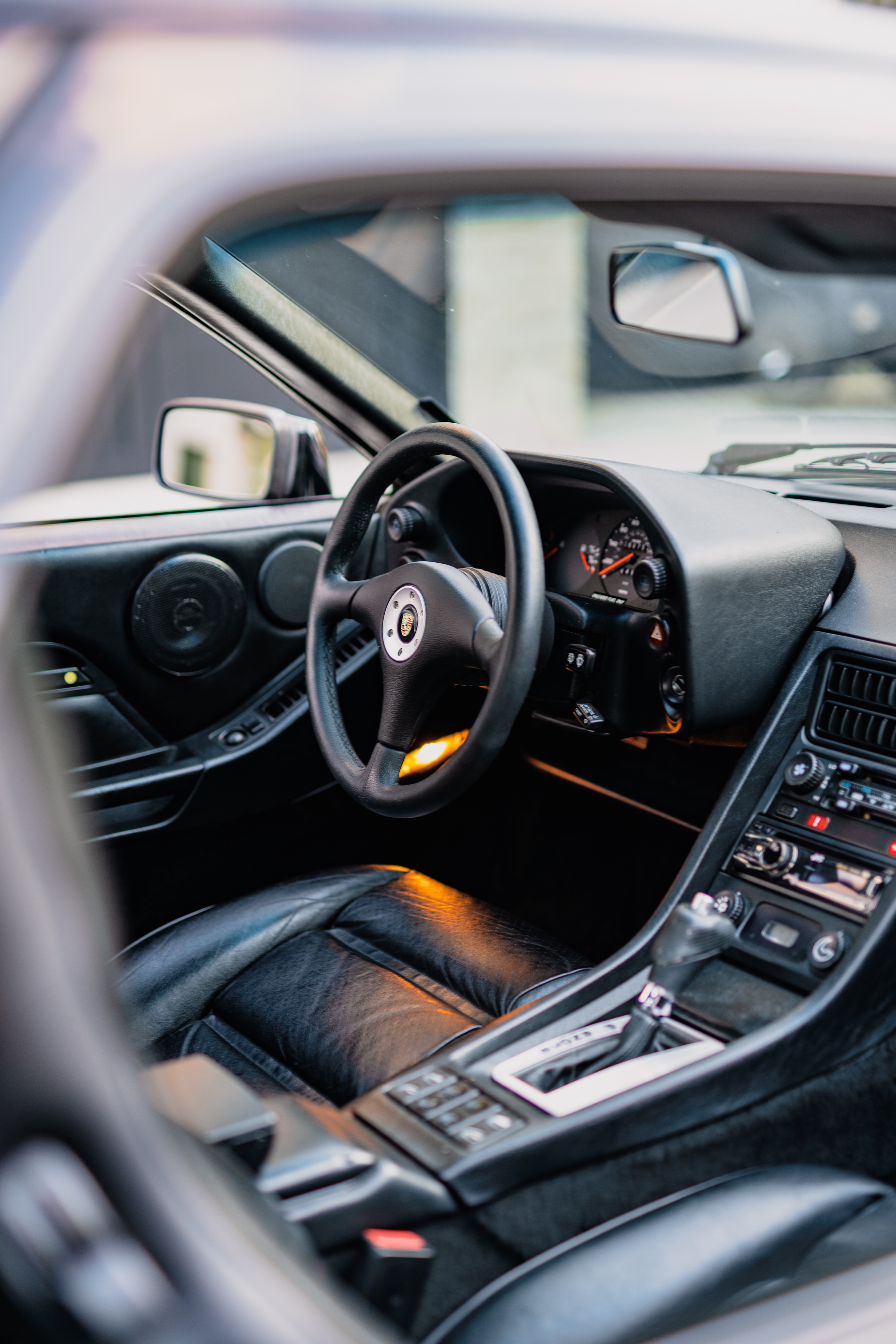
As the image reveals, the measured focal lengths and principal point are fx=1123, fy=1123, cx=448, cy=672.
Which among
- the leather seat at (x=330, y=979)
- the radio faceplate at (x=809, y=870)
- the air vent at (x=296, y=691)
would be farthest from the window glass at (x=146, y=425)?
the radio faceplate at (x=809, y=870)

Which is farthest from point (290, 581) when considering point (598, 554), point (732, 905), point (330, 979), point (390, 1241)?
point (390, 1241)

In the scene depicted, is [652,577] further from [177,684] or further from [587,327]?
[587,327]

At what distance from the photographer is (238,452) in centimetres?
253

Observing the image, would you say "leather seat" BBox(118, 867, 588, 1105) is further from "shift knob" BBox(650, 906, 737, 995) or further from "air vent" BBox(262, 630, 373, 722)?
"air vent" BBox(262, 630, 373, 722)

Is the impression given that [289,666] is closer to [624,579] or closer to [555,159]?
[624,579]

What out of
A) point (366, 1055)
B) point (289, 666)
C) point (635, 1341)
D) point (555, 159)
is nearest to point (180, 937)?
point (366, 1055)

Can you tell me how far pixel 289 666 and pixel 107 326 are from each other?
1.80 metres

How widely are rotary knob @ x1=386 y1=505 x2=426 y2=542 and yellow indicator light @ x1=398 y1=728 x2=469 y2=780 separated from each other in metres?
0.39

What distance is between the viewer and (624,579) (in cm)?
188

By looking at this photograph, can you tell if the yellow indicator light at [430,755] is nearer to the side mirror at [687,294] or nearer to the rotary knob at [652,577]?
the rotary knob at [652,577]

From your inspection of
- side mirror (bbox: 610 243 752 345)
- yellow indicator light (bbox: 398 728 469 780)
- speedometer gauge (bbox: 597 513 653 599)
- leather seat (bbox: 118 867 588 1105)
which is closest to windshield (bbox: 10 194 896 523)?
side mirror (bbox: 610 243 752 345)

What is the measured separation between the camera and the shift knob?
1.48 metres

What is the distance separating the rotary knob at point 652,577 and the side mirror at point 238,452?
37.3 inches

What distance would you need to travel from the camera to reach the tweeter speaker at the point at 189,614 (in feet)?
7.01
